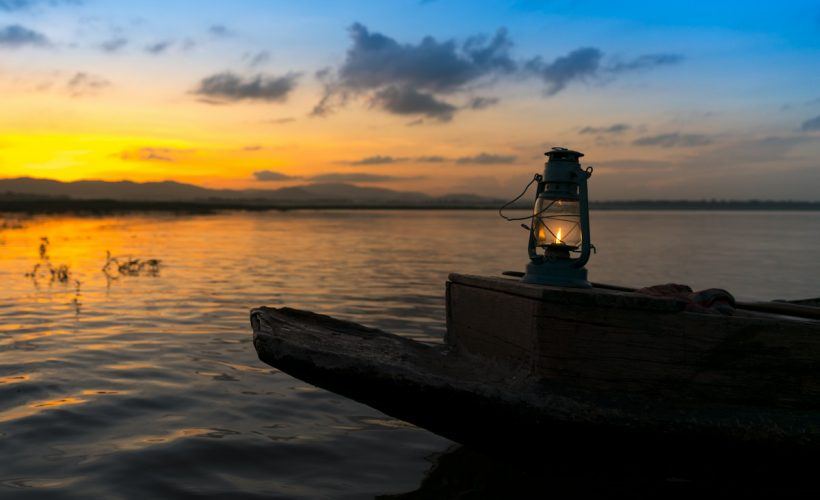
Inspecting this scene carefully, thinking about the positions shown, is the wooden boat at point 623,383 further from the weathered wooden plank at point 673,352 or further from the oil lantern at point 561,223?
the oil lantern at point 561,223

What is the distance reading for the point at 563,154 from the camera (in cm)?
452

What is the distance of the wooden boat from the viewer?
354 cm

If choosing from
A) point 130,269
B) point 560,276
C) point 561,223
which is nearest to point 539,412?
point 560,276

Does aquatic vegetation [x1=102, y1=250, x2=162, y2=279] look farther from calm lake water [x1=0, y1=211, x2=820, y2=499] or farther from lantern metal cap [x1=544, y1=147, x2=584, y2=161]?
lantern metal cap [x1=544, y1=147, x2=584, y2=161]

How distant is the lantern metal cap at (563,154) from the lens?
4.49 meters

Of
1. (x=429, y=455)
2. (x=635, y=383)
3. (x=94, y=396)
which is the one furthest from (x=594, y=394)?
(x=94, y=396)

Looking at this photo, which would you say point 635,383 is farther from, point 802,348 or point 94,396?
point 94,396

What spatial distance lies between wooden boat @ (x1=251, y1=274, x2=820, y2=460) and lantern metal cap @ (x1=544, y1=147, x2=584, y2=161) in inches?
46.9

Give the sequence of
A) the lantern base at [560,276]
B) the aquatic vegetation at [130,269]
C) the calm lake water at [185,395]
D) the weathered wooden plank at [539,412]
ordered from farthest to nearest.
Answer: the aquatic vegetation at [130,269], the calm lake water at [185,395], the lantern base at [560,276], the weathered wooden plank at [539,412]

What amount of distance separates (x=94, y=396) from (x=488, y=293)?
3.87 m

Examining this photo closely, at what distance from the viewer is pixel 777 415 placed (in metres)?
3.62

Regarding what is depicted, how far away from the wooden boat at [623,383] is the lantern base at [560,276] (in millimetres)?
607

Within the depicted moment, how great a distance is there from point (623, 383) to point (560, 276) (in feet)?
2.96

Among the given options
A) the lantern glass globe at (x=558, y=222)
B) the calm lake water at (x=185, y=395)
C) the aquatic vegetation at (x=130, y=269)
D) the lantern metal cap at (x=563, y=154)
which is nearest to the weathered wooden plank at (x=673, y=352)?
the lantern glass globe at (x=558, y=222)
